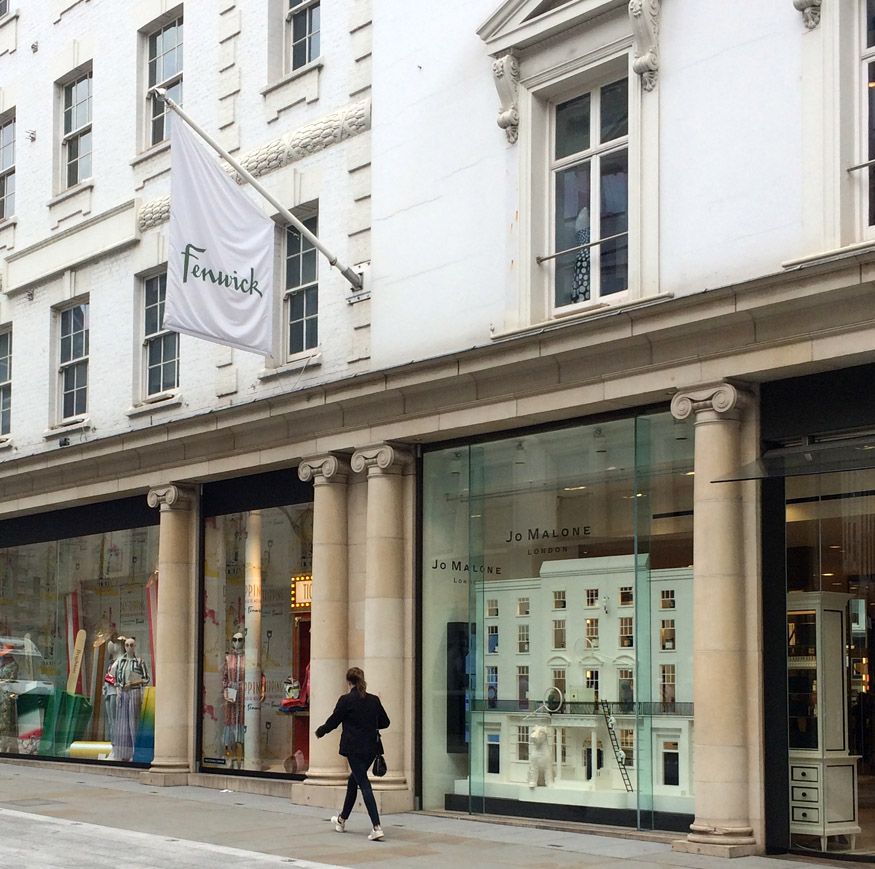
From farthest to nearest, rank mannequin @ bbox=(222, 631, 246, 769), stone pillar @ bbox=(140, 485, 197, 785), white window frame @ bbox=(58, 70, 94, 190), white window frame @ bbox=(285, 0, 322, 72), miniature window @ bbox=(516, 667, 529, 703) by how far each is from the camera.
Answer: white window frame @ bbox=(58, 70, 94, 190), stone pillar @ bbox=(140, 485, 197, 785), mannequin @ bbox=(222, 631, 246, 769), white window frame @ bbox=(285, 0, 322, 72), miniature window @ bbox=(516, 667, 529, 703)

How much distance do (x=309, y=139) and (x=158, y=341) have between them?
4713 millimetres

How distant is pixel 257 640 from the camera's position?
67.5 feet

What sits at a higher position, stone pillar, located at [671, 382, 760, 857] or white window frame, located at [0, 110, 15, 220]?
white window frame, located at [0, 110, 15, 220]

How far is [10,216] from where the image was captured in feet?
86.8

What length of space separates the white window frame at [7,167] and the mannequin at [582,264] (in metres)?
14.2

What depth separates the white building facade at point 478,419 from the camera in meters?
13.6

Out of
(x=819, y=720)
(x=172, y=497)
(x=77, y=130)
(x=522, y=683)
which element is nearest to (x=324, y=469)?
(x=172, y=497)

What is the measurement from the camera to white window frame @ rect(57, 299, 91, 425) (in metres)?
24.0

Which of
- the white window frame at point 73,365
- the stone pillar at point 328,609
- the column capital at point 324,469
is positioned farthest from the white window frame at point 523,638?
the white window frame at point 73,365

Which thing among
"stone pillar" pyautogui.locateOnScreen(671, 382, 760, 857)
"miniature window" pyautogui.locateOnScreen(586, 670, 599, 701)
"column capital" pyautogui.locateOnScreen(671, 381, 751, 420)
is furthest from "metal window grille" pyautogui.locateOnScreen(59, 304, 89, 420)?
"stone pillar" pyautogui.locateOnScreen(671, 382, 760, 857)

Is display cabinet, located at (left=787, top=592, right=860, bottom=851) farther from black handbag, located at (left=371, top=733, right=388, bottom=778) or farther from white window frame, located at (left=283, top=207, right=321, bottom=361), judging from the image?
white window frame, located at (left=283, top=207, right=321, bottom=361)

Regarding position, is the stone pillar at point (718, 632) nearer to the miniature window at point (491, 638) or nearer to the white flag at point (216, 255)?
the miniature window at point (491, 638)

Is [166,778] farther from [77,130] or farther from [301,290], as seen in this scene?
[77,130]

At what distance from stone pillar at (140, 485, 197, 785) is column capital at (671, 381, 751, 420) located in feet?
31.4
